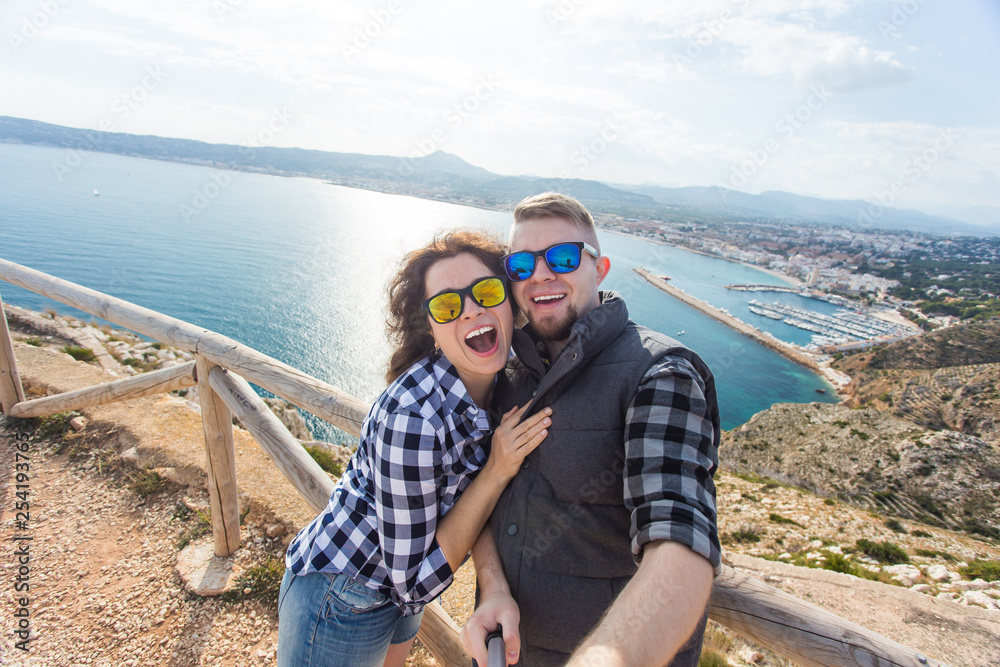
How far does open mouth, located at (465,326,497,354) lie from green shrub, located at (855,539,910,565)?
66.2 ft

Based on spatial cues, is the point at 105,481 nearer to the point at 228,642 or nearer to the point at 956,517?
the point at 228,642

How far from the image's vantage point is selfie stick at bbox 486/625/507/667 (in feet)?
4.28

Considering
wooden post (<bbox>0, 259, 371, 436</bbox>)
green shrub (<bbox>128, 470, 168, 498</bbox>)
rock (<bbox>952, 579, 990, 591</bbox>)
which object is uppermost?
wooden post (<bbox>0, 259, 371, 436</bbox>)

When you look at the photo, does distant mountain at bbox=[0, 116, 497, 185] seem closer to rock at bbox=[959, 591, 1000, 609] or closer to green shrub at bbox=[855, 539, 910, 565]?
green shrub at bbox=[855, 539, 910, 565]

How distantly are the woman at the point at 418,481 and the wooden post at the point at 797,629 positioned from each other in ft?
2.73

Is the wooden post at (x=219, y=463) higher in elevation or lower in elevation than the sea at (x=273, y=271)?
higher

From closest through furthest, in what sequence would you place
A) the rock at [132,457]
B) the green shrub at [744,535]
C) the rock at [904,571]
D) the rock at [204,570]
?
1. the rock at [204,570]
2. the rock at [132,457]
3. the rock at [904,571]
4. the green shrub at [744,535]

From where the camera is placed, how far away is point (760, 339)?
2484 inches

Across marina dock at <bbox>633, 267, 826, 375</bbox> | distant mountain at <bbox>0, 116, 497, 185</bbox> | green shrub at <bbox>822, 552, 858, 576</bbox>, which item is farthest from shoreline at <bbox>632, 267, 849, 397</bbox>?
distant mountain at <bbox>0, 116, 497, 185</bbox>

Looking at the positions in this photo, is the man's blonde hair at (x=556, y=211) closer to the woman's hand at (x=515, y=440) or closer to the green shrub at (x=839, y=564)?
the woman's hand at (x=515, y=440)

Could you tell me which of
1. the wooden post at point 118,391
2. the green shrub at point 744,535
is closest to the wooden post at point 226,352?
the wooden post at point 118,391

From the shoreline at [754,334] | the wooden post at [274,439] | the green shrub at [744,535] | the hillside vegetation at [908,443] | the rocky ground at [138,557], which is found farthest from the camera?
the shoreline at [754,334]

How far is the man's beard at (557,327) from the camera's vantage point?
6.19 feet

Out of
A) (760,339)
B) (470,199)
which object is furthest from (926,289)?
(470,199)
